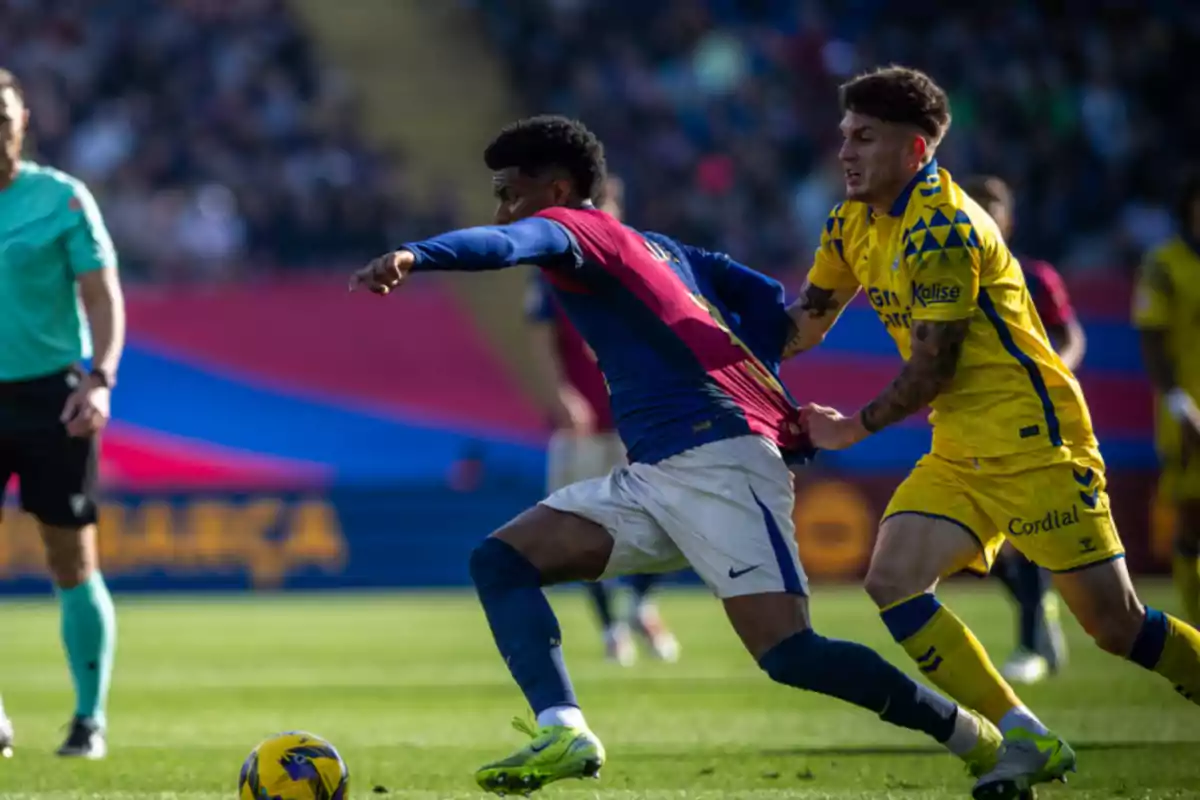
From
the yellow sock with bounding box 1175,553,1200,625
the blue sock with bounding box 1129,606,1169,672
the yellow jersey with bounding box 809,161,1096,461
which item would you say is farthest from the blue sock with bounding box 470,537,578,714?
the yellow sock with bounding box 1175,553,1200,625

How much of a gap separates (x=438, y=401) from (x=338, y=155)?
432cm

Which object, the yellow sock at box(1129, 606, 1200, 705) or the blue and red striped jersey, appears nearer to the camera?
the blue and red striped jersey

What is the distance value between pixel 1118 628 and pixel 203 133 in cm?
1758

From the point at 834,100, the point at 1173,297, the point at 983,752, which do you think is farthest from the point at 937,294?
the point at 834,100

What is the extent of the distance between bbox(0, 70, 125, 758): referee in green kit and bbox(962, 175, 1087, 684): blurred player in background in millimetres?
3896

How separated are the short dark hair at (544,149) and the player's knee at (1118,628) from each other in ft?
6.86

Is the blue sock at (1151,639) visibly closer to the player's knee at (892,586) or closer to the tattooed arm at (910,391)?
the player's knee at (892,586)

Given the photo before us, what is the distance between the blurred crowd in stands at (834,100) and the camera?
65.8 ft

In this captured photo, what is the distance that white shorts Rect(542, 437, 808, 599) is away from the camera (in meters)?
5.62

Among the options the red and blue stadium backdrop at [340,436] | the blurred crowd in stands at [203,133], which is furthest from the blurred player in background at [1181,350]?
the blurred crowd in stands at [203,133]

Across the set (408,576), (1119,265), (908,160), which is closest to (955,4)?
(1119,265)

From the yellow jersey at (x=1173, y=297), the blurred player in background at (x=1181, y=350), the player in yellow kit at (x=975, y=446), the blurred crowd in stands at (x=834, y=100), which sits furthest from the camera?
the blurred crowd in stands at (x=834, y=100)

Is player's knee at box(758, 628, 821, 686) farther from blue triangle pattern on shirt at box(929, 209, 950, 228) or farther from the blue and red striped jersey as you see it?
blue triangle pattern on shirt at box(929, 209, 950, 228)

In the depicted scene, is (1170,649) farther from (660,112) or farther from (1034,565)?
(660,112)
